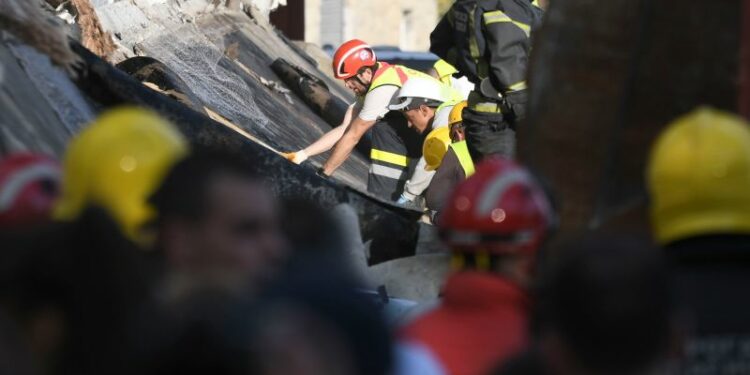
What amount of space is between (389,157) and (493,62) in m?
1.43

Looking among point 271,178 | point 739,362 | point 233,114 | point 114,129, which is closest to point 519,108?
point 233,114

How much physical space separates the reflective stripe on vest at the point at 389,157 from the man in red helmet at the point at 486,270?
6.77 meters

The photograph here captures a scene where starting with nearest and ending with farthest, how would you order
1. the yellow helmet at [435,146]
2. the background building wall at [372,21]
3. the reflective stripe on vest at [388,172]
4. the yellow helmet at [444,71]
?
the yellow helmet at [435,146], the reflective stripe on vest at [388,172], the yellow helmet at [444,71], the background building wall at [372,21]

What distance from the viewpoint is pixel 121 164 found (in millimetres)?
3945

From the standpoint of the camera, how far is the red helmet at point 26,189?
11.7ft

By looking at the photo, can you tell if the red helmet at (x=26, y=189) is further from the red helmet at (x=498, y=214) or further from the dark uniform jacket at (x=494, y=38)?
the dark uniform jacket at (x=494, y=38)

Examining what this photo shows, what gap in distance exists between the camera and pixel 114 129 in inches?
157

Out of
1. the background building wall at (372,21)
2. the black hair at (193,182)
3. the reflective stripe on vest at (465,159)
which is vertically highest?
the black hair at (193,182)

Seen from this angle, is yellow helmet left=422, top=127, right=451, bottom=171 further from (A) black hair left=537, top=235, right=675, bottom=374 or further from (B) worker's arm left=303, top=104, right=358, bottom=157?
(A) black hair left=537, top=235, right=675, bottom=374

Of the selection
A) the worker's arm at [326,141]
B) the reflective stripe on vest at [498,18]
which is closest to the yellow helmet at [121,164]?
the reflective stripe on vest at [498,18]

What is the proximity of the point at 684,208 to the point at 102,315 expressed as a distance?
1382mm

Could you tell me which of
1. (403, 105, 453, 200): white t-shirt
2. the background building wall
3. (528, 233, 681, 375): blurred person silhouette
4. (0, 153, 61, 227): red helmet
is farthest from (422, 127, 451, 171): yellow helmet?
the background building wall

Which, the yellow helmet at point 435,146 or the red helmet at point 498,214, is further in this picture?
the yellow helmet at point 435,146

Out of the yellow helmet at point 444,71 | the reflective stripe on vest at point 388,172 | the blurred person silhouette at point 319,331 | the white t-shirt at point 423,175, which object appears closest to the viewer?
the blurred person silhouette at point 319,331
